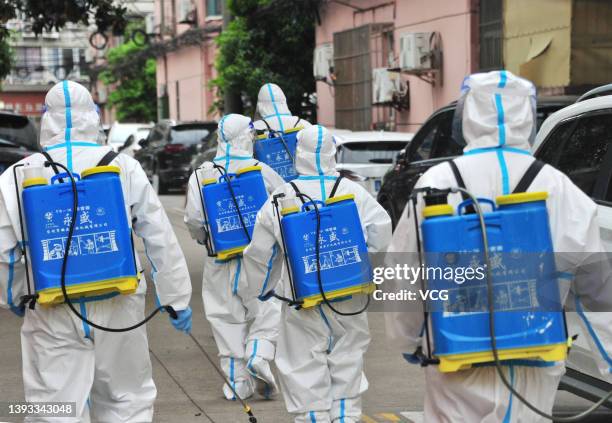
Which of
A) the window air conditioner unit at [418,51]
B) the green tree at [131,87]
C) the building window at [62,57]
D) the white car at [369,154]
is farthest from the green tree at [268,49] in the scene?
the building window at [62,57]

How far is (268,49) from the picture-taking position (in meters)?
27.7

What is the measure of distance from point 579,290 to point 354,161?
10.5 metres

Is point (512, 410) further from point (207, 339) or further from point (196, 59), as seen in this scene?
point (196, 59)

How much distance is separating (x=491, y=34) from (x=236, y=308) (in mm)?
11377

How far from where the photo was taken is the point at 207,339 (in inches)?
394

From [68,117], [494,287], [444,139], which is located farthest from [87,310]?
[444,139]

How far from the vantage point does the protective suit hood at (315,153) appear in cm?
662

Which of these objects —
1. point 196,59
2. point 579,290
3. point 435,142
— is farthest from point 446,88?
point 196,59

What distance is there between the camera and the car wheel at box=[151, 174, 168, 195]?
26.0m

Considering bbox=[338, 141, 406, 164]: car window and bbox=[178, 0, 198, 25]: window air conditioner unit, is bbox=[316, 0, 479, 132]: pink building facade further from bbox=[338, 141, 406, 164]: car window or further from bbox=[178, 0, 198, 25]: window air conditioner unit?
bbox=[178, 0, 198, 25]: window air conditioner unit

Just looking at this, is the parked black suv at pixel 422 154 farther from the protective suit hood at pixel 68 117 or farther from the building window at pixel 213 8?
the building window at pixel 213 8

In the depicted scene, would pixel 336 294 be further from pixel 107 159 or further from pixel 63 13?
pixel 63 13

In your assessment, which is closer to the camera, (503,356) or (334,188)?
(503,356)

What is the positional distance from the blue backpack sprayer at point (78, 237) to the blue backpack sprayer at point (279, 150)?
456 centimetres
